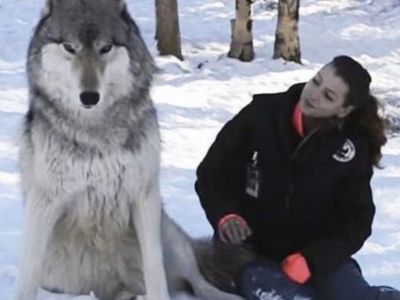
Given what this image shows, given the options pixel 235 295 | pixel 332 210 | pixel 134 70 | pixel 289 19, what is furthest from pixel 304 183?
pixel 289 19

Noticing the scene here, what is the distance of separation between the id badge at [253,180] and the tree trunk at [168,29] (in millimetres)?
7718

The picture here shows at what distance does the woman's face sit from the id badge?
0.46 m

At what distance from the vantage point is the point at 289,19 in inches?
497

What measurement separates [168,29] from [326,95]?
26.9 feet

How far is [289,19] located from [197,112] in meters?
3.57

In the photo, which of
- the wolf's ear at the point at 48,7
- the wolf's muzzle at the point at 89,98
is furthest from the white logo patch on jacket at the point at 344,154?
→ the wolf's ear at the point at 48,7

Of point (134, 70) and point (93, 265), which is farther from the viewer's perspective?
point (93, 265)

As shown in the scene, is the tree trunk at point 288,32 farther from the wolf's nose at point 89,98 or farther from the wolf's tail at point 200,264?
the wolf's nose at point 89,98

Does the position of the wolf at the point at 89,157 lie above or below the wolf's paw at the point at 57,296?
above

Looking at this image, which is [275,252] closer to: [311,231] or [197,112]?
[311,231]

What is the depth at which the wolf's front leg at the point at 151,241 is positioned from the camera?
169 inches

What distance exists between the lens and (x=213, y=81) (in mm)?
11250

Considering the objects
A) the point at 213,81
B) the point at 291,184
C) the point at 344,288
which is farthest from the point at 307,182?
Result: the point at 213,81

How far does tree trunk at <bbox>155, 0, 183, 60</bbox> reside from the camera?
1219cm
